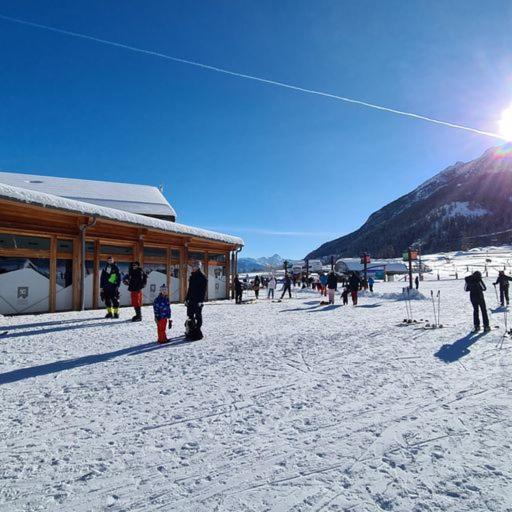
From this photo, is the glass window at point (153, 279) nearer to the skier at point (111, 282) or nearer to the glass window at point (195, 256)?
the glass window at point (195, 256)

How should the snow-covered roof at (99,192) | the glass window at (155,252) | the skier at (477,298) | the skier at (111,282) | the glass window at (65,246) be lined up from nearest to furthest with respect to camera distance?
the skier at (477,298) → the skier at (111,282) → the glass window at (65,246) → the glass window at (155,252) → the snow-covered roof at (99,192)

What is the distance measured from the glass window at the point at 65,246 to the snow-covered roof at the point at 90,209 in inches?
56.6

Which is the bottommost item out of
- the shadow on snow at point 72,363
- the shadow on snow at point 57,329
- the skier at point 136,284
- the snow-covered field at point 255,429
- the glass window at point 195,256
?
the snow-covered field at point 255,429

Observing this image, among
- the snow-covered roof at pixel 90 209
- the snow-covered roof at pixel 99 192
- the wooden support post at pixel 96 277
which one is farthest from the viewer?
the snow-covered roof at pixel 99 192

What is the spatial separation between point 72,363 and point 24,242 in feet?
26.2

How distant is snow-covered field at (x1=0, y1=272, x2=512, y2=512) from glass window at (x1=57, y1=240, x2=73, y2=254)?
22.1 feet

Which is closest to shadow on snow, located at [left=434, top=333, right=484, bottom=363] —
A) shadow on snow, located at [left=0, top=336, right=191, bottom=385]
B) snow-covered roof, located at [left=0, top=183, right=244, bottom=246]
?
shadow on snow, located at [left=0, top=336, right=191, bottom=385]

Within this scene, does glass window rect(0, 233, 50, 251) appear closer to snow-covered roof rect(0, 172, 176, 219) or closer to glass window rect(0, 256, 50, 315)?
glass window rect(0, 256, 50, 315)

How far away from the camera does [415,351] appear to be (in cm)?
661

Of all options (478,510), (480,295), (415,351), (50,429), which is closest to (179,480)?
(50,429)

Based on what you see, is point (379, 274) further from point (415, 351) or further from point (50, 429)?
point (50, 429)

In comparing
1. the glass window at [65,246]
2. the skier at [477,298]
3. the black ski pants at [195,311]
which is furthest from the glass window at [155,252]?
the skier at [477,298]

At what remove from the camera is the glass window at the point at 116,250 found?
14209 mm

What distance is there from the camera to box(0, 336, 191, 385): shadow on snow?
199 inches
